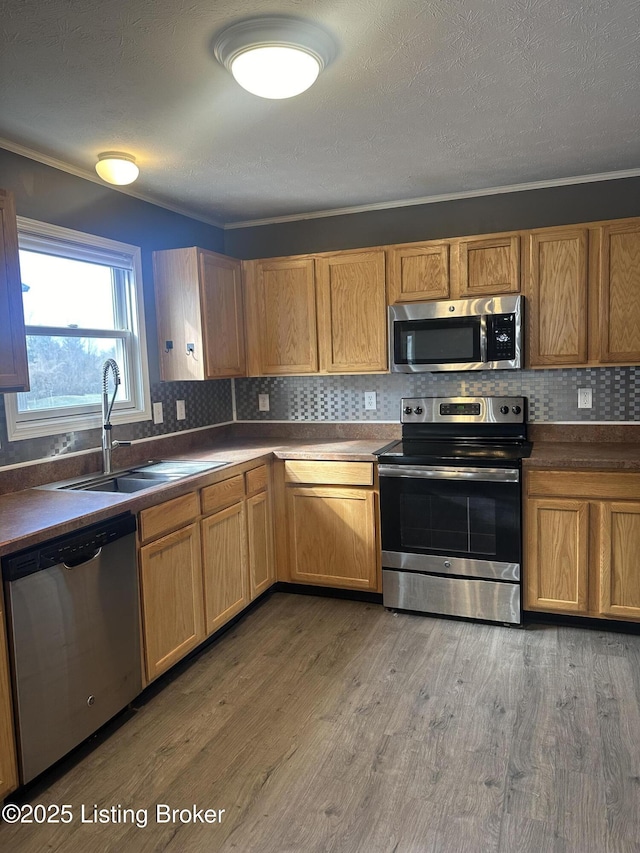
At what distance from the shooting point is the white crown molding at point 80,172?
2563 mm

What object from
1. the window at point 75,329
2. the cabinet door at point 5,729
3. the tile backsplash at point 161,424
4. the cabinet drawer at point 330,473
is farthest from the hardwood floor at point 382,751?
the window at point 75,329

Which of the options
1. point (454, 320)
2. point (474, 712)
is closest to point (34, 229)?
point (454, 320)

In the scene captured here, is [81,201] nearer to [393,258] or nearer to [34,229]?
[34,229]

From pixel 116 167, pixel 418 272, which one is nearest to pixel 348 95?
pixel 116 167

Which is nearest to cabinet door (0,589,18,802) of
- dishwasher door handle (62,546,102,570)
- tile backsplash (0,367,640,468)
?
dishwasher door handle (62,546,102,570)

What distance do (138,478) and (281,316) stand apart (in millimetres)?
1456

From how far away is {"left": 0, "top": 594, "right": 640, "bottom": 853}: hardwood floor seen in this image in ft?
5.91

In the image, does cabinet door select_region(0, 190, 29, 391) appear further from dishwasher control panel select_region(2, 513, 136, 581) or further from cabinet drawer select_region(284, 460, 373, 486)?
cabinet drawer select_region(284, 460, 373, 486)

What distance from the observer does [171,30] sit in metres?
1.75

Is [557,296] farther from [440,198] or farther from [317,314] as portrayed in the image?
[317,314]

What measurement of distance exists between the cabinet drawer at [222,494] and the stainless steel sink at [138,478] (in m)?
0.10

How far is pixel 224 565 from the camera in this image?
307 centimetres

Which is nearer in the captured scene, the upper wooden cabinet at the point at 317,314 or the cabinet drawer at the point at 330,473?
the cabinet drawer at the point at 330,473

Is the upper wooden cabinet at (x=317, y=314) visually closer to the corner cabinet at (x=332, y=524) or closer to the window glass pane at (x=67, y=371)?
the corner cabinet at (x=332, y=524)
